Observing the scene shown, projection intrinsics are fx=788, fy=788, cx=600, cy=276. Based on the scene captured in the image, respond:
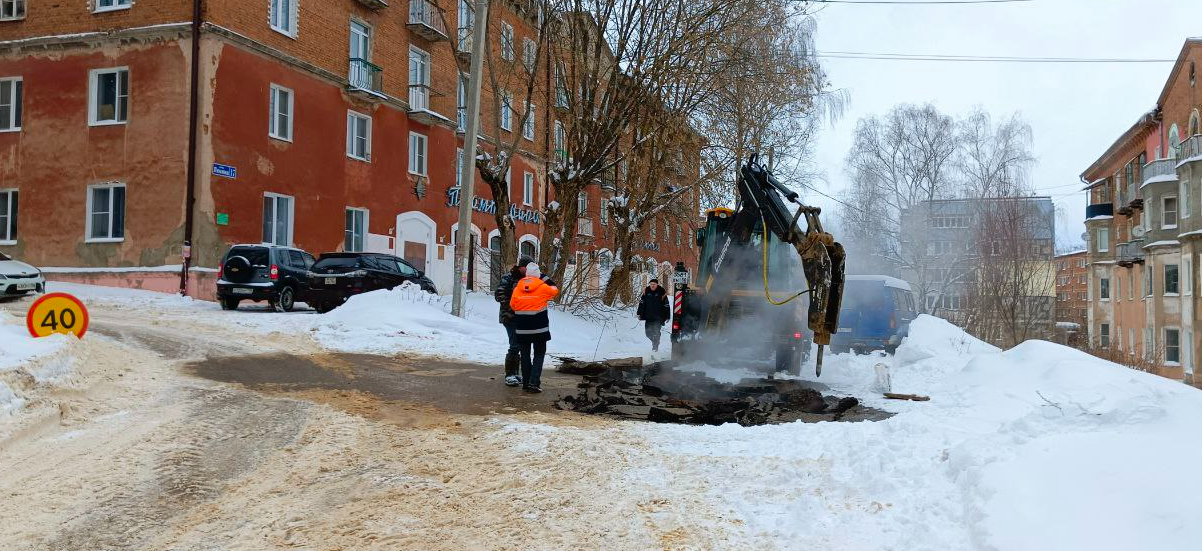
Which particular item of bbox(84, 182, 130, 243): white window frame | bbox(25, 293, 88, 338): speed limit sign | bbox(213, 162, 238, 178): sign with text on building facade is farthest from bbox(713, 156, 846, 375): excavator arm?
bbox(84, 182, 130, 243): white window frame

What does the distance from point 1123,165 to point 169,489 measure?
51726 mm

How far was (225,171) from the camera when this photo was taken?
21062 millimetres

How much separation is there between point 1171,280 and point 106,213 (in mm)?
42703

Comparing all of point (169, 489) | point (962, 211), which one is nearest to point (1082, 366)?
point (169, 489)

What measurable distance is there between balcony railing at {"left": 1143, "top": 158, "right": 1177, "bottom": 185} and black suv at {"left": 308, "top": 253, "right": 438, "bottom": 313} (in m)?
34.7

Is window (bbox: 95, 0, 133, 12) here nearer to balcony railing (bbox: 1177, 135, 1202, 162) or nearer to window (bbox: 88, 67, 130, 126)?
window (bbox: 88, 67, 130, 126)

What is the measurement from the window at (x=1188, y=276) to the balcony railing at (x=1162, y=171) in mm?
4107

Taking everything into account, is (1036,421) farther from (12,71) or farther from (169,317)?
(12,71)

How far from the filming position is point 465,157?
16969 millimetres

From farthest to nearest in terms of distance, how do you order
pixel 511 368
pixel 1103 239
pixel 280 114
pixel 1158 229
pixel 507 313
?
pixel 1103 239 → pixel 1158 229 → pixel 280 114 → pixel 511 368 → pixel 507 313

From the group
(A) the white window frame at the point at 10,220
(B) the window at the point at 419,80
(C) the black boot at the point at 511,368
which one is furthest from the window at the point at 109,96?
(C) the black boot at the point at 511,368

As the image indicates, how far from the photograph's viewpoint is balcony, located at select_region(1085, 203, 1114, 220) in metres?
47.2

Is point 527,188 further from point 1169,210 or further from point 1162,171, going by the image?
point 1169,210

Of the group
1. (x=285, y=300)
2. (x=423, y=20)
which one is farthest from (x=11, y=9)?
(x=285, y=300)
